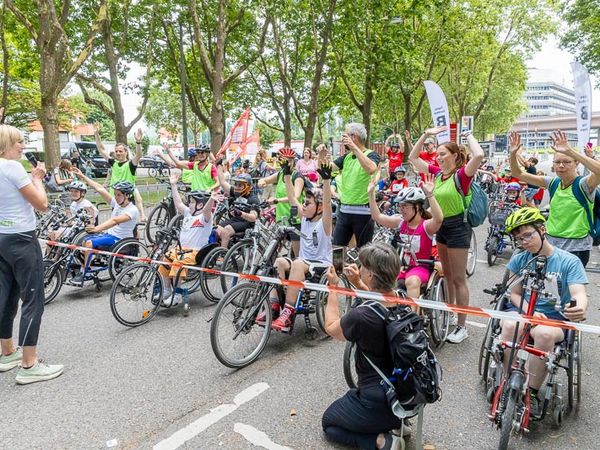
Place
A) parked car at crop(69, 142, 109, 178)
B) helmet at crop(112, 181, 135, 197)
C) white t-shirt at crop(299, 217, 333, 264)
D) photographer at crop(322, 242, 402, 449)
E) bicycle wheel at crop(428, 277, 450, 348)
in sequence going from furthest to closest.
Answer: parked car at crop(69, 142, 109, 178), helmet at crop(112, 181, 135, 197), white t-shirt at crop(299, 217, 333, 264), bicycle wheel at crop(428, 277, 450, 348), photographer at crop(322, 242, 402, 449)

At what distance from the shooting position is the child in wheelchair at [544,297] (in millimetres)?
2824

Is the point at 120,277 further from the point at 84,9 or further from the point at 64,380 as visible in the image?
the point at 84,9

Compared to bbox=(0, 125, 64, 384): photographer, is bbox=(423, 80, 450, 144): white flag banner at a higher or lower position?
higher

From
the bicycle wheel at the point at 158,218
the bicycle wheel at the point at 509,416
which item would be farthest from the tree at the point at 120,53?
the bicycle wheel at the point at 509,416

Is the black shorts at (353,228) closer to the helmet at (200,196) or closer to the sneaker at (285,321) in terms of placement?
the sneaker at (285,321)

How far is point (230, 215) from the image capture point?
6.58 m

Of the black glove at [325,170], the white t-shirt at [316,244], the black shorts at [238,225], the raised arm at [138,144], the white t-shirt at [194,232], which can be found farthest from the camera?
the raised arm at [138,144]

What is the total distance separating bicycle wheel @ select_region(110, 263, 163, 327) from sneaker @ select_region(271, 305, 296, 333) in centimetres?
165

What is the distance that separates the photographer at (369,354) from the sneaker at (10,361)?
2974mm

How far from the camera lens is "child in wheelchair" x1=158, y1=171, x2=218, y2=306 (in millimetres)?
5332

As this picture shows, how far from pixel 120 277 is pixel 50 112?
907 centimetres

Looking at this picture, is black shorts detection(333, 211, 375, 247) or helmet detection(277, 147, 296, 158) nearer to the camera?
helmet detection(277, 147, 296, 158)

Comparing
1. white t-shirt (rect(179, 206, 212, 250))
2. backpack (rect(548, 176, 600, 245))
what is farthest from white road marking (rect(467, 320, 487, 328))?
white t-shirt (rect(179, 206, 212, 250))

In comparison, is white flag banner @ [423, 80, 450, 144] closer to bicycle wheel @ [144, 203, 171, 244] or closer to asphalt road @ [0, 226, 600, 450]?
asphalt road @ [0, 226, 600, 450]
